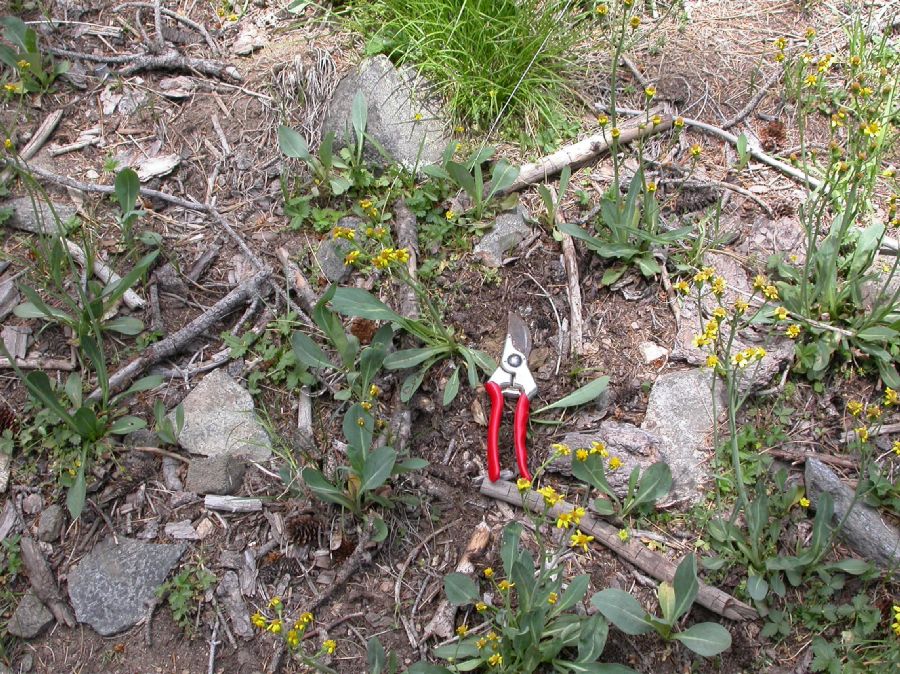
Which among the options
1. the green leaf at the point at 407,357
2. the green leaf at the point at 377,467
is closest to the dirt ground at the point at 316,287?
the green leaf at the point at 407,357

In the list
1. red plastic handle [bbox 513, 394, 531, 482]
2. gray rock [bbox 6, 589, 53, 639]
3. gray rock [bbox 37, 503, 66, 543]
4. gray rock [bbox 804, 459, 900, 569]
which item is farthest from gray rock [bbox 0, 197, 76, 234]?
gray rock [bbox 804, 459, 900, 569]

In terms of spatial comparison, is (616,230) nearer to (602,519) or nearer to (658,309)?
(658,309)

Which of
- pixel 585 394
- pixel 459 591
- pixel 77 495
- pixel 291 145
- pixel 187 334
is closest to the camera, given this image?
pixel 459 591

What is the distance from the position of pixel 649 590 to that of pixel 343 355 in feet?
4.60

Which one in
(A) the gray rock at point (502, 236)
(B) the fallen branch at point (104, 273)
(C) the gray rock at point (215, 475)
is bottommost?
(C) the gray rock at point (215, 475)

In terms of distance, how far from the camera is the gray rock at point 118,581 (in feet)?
8.79

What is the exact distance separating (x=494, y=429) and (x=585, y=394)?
0.38 metres

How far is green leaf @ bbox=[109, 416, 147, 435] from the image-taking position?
2910 mm

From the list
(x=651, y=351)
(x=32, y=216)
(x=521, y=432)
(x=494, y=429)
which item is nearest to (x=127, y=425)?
(x=32, y=216)

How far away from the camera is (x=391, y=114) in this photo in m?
3.65

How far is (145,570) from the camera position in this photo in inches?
108

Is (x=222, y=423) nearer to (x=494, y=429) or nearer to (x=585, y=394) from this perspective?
(x=494, y=429)

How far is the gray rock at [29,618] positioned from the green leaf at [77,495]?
309 mm

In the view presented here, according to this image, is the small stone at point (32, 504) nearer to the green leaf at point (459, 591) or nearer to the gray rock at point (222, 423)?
the gray rock at point (222, 423)
